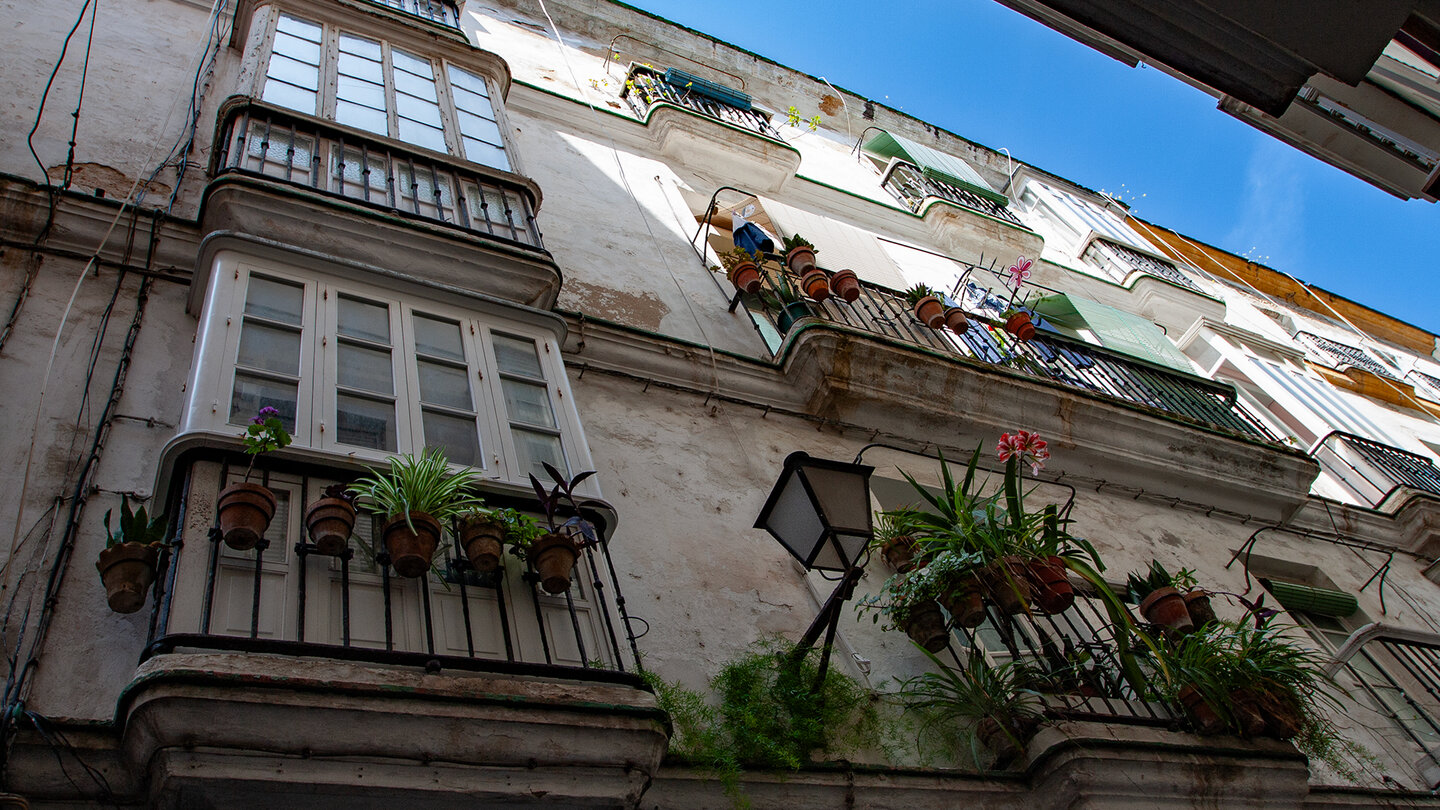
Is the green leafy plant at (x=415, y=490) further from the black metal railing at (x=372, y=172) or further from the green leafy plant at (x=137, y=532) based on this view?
the black metal railing at (x=372, y=172)

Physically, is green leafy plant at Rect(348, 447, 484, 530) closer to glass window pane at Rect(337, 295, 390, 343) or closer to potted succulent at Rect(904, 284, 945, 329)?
glass window pane at Rect(337, 295, 390, 343)

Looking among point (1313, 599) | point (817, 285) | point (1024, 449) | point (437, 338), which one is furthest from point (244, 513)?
point (1313, 599)

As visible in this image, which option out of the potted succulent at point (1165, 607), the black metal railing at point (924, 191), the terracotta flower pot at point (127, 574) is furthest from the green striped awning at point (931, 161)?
the terracotta flower pot at point (127, 574)

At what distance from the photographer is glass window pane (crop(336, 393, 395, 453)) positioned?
→ 441 centimetres

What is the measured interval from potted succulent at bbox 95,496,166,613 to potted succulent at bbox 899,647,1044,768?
3237mm

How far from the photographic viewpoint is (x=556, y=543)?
4.11m

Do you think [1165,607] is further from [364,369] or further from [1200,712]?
[364,369]

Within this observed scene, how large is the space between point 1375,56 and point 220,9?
9.52m

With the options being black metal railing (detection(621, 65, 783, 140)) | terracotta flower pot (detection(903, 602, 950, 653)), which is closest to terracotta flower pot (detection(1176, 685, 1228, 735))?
terracotta flower pot (detection(903, 602, 950, 653))

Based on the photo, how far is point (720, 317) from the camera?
27.4ft

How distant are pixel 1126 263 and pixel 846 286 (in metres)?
9.04

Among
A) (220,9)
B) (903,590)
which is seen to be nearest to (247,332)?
(903,590)

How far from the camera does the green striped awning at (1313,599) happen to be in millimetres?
8055

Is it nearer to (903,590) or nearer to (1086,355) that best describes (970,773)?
(903,590)
